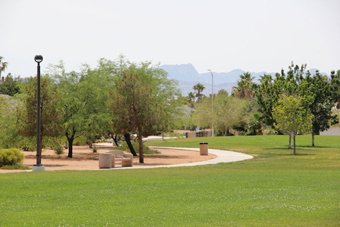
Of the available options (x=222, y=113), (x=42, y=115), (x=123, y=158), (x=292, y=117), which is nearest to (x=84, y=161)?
(x=42, y=115)

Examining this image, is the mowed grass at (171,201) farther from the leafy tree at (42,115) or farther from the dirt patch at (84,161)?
the leafy tree at (42,115)

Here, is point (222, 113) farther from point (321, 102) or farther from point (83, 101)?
point (83, 101)

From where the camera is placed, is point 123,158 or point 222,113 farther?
point 222,113

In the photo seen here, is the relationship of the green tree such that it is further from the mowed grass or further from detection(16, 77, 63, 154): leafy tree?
the mowed grass

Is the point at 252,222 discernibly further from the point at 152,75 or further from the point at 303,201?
the point at 152,75

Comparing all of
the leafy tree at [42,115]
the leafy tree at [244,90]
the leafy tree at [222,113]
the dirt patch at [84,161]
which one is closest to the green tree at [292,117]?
the dirt patch at [84,161]

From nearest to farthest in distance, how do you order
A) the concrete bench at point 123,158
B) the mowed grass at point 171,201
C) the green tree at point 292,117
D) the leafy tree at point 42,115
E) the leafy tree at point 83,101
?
the mowed grass at point 171,201 → the concrete bench at point 123,158 → the leafy tree at point 42,115 → the leafy tree at point 83,101 → the green tree at point 292,117

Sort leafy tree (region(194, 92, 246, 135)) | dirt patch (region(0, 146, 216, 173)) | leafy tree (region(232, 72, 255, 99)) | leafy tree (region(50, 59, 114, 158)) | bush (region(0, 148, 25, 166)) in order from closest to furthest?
bush (region(0, 148, 25, 166)), dirt patch (region(0, 146, 216, 173)), leafy tree (region(50, 59, 114, 158)), leafy tree (region(194, 92, 246, 135)), leafy tree (region(232, 72, 255, 99))

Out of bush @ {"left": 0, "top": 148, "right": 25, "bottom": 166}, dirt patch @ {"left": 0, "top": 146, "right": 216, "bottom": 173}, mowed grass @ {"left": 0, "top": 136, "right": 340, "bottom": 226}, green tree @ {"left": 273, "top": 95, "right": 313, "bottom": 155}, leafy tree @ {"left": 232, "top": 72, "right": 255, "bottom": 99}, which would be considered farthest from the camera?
leafy tree @ {"left": 232, "top": 72, "right": 255, "bottom": 99}

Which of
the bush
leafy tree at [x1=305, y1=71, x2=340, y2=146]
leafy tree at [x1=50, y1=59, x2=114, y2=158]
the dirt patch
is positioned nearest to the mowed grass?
the bush

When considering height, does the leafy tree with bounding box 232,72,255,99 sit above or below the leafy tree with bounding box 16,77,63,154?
above

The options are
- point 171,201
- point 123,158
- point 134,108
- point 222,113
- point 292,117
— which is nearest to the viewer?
point 171,201

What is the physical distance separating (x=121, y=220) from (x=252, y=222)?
3.04m

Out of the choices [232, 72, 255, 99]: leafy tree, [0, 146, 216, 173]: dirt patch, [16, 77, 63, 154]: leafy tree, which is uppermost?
[232, 72, 255, 99]: leafy tree
